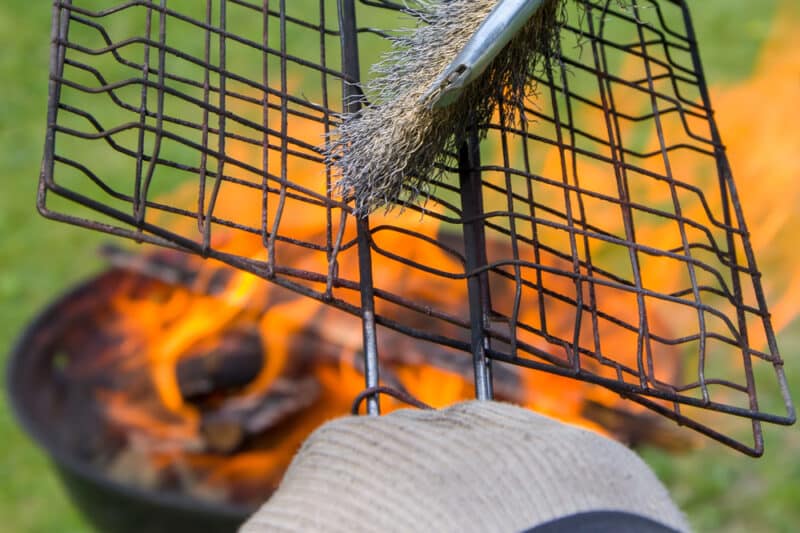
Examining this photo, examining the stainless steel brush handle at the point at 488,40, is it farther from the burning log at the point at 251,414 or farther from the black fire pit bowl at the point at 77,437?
the burning log at the point at 251,414

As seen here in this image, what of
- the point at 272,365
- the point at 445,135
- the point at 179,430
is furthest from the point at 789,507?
the point at 445,135

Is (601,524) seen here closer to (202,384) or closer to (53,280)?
(202,384)

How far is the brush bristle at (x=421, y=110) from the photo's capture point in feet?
3.16

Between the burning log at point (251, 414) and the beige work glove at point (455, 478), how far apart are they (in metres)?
1.17

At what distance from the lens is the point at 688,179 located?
3.23 metres

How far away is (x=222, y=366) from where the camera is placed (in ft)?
6.89

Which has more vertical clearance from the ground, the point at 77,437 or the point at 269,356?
the point at 269,356

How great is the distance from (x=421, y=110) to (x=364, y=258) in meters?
0.20

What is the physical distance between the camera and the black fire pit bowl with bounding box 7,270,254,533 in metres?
1.69

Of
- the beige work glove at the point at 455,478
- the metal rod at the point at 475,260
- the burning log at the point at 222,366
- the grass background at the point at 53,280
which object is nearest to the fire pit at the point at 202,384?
the burning log at the point at 222,366

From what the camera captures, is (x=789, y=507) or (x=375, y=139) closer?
(x=375, y=139)

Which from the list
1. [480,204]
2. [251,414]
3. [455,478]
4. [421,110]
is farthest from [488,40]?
[251,414]

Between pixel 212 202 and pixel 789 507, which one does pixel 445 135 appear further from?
pixel 789 507

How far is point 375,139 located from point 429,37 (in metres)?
0.15
